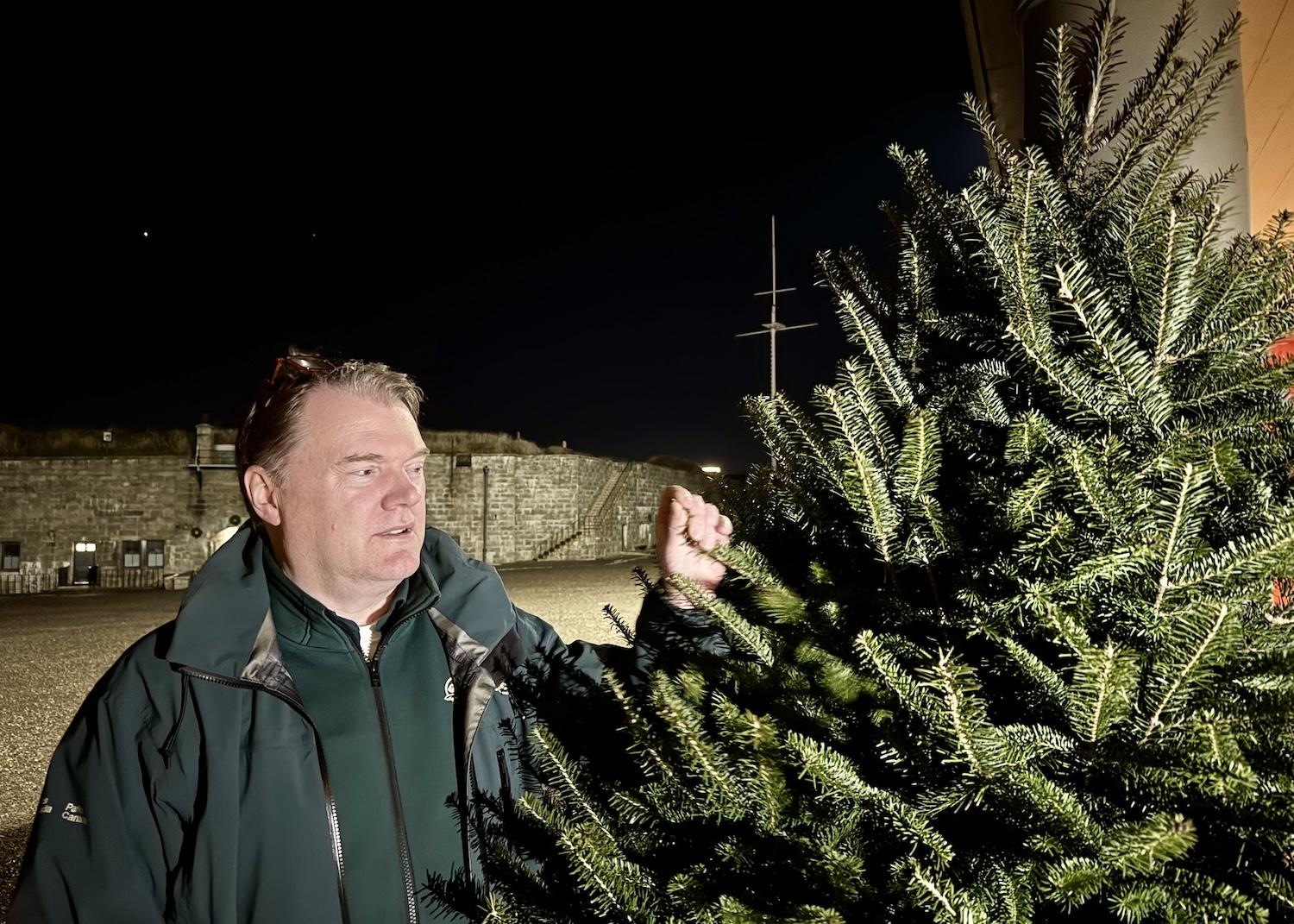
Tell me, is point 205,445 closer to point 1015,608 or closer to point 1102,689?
point 1015,608

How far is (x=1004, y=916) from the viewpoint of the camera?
2.68ft

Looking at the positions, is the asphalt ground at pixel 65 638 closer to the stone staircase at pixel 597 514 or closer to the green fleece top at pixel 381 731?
the green fleece top at pixel 381 731

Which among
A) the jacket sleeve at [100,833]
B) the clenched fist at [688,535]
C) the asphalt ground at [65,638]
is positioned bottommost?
the asphalt ground at [65,638]

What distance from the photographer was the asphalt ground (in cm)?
A: 652

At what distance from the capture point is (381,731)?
6.45 ft

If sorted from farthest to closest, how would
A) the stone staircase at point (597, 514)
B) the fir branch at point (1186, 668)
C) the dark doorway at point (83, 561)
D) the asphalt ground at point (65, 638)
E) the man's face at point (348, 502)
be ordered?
the stone staircase at point (597, 514) → the dark doorway at point (83, 561) → the asphalt ground at point (65, 638) → the man's face at point (348, 502) → the fir branch at point (1186, 668)

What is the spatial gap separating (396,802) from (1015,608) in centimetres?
161

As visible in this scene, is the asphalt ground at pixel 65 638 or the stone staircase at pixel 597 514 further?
the stone staircase at pixel 597 514

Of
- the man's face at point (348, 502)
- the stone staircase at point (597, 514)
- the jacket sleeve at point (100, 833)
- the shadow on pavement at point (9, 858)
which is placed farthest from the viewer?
the stone staircase at point (597, 514)

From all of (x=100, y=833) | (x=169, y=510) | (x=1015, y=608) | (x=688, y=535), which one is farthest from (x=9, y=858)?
(x=169, y=510)

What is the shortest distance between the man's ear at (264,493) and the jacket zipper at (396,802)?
51cm

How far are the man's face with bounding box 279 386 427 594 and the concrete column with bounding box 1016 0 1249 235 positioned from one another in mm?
1981

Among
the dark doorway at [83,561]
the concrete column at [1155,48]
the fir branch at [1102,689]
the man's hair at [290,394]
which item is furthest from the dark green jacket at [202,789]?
the dark doorway at [83,561]

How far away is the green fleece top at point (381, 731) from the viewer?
6.06ft
